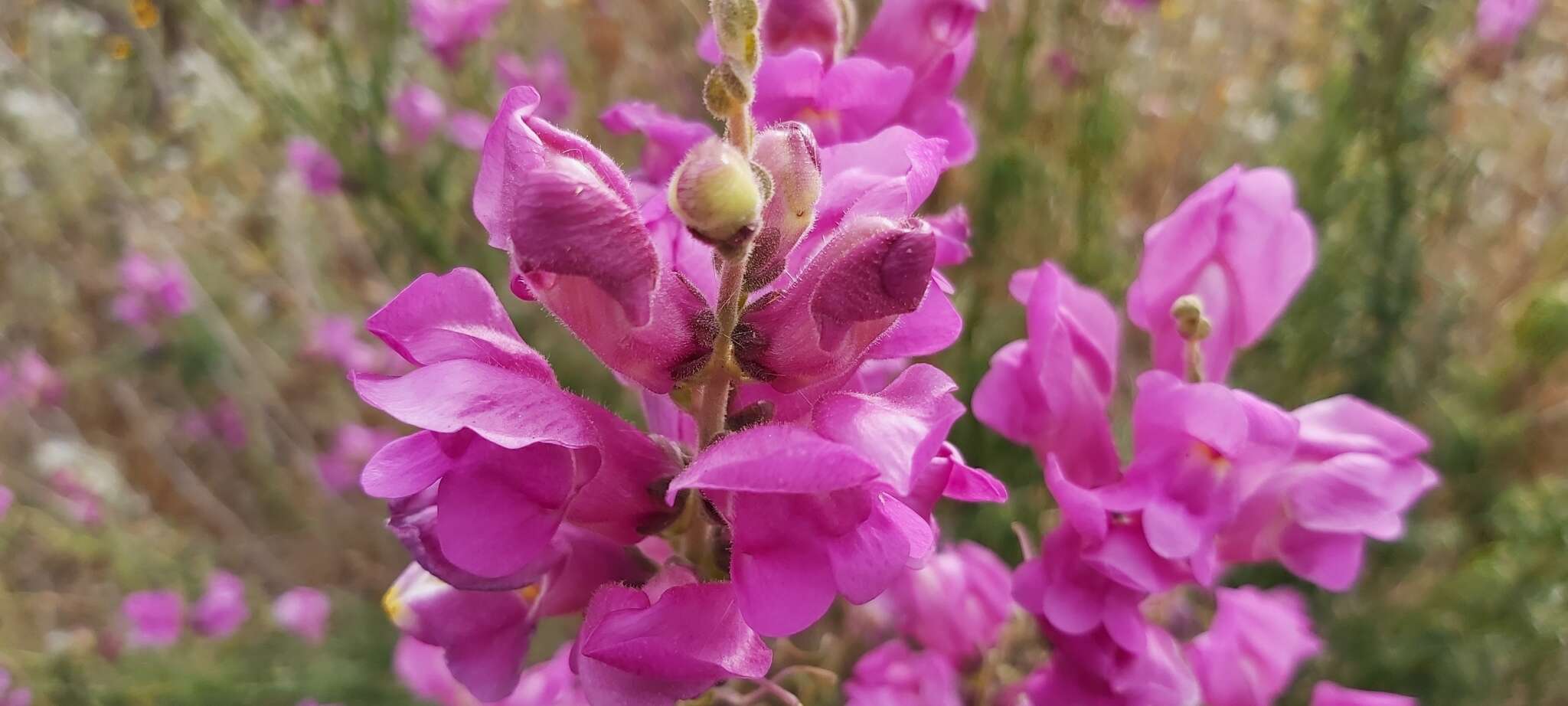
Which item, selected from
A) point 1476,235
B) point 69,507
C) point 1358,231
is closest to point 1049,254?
point 1358,231

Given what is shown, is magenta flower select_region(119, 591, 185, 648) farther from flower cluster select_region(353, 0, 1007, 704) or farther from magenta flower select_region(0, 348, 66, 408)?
flower cluster select_region(353, 0, 1007, 704)

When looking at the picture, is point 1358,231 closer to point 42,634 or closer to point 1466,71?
point 1466,71

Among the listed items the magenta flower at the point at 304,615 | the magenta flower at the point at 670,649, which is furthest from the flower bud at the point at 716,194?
the magenta flower at the point at 304,615

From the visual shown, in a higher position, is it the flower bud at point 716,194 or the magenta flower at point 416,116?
the flower bud at point 716,194

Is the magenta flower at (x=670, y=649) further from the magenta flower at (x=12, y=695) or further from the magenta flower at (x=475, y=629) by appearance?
the magenta flower at (x=12, y=695)

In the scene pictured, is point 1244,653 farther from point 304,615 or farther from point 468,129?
point 304,615

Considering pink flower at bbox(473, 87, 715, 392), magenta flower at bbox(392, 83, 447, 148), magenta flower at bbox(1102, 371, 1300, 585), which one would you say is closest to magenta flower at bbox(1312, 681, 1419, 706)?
magenta flower at bbox(1102, 371, 1300, 585)
